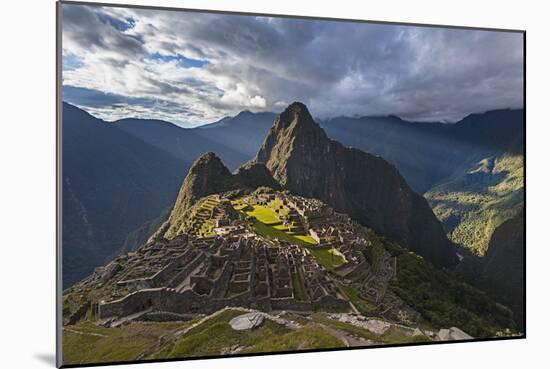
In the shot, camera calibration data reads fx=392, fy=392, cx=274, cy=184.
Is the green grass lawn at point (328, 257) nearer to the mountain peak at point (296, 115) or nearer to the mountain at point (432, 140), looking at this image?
the mountain at point (432, 140)

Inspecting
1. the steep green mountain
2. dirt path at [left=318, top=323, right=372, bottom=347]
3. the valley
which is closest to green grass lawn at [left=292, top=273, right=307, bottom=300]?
the valley

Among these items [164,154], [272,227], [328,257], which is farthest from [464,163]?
[164,154]

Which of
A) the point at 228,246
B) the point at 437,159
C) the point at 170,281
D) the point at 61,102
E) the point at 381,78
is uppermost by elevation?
the point at 381,78

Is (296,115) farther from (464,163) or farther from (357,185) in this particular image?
(464,163)

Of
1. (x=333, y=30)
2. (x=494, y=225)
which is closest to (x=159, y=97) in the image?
(x=333, y=30)

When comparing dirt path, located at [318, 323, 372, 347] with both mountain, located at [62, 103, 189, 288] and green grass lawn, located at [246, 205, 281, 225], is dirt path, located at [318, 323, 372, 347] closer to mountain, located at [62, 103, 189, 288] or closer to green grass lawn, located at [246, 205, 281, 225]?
green grass lawn, located at [246, 205, 281, 225]

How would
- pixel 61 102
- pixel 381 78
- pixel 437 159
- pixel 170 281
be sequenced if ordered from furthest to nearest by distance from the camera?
pixel 437 159, pixel 381 78, pixel 170 281, pixel 61 102

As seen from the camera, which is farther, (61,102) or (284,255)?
(284,255)

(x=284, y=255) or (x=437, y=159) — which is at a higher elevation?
(x=437, y=159)

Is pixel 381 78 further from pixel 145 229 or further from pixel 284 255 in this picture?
pixel 145 229
